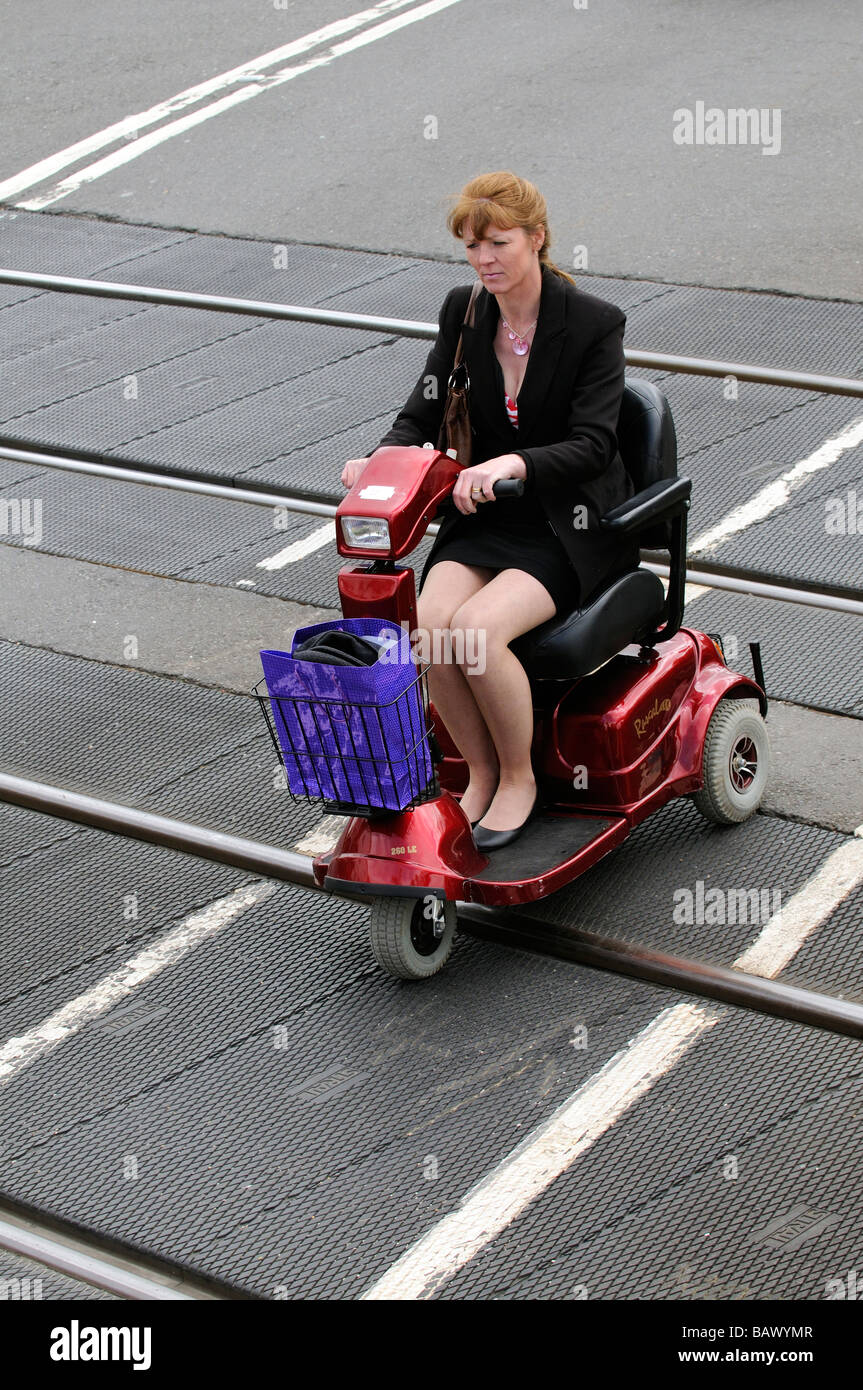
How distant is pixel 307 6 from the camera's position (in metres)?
13.1

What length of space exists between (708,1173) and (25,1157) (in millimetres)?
1514

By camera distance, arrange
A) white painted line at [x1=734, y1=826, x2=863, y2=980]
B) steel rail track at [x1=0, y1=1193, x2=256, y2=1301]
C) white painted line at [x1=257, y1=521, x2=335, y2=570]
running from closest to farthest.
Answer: steel rail track at [x1=0, y1=1193, x2=256, y2=1301], white painted line at [x1=734, y1=826, x2=863, y2=980], white painted line at [x1=257, y1=521, x2=335, y2=570]

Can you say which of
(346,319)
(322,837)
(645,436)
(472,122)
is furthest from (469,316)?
(472,122)

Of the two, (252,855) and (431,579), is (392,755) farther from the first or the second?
(252,855)

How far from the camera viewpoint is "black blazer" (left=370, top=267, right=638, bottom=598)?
13.5ft

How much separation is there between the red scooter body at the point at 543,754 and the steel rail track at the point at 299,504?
109 cm

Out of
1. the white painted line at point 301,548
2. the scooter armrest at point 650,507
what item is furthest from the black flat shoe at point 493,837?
the white painted line at point 301,548

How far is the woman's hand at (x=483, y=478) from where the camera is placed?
391cm

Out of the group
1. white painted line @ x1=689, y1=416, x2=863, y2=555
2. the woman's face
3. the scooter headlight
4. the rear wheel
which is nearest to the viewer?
the scooter headlight

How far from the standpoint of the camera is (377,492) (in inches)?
153

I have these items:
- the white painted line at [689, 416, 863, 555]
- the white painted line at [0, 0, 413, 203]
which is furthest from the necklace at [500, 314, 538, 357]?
the white painted line at [0, 0, 413, 203]

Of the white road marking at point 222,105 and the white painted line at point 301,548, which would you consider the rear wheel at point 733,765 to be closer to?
the white painted line at point 301,548

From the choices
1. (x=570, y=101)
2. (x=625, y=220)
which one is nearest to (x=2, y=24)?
(x=570, y=101)

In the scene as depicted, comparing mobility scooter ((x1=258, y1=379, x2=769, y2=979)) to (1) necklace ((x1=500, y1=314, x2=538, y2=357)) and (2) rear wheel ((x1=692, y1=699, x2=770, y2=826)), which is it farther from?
(1) necklace ((x1=500, y1=314, x2=538, y2=357))
